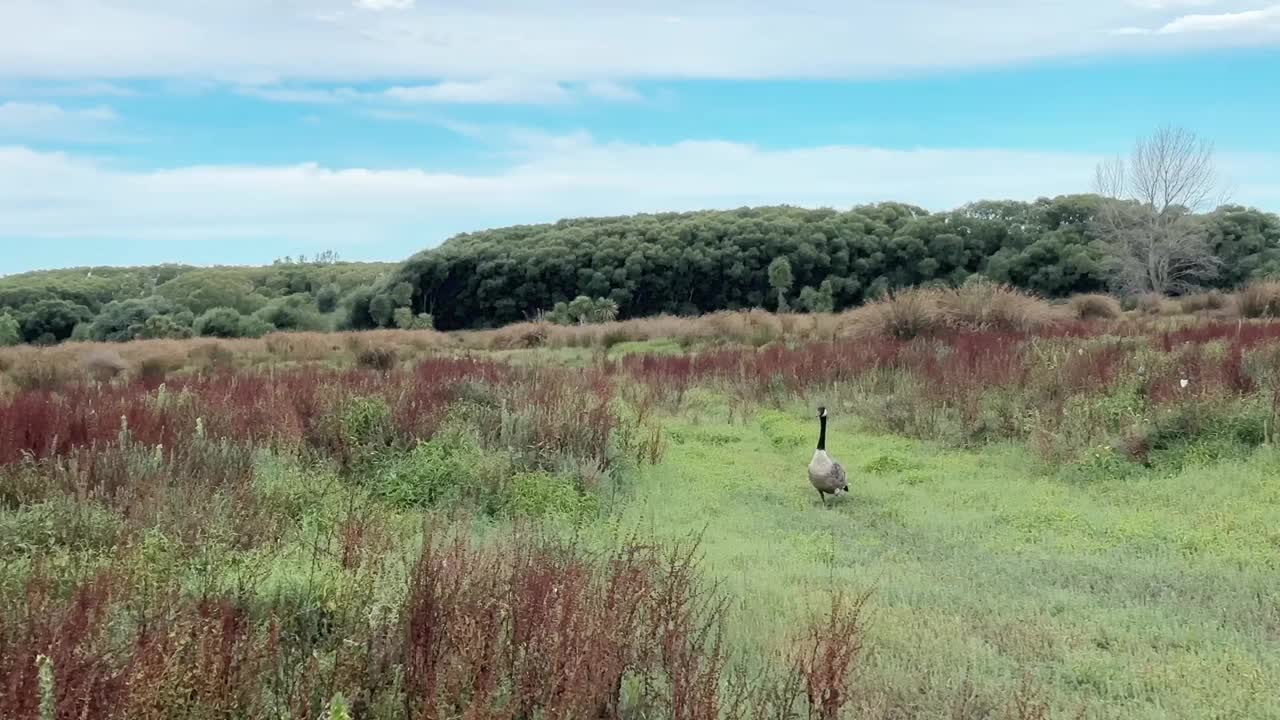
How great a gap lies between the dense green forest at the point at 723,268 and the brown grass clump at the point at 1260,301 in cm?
2751

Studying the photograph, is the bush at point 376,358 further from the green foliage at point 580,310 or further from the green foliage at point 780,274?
the green foliage at point 780,274

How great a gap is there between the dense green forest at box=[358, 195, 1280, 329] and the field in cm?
4247

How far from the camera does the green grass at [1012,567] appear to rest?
4.24 m

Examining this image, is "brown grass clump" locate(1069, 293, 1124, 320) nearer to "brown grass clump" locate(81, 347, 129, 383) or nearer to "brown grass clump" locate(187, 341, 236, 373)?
"brown grass clump" locate(187, 341, 236, 373)

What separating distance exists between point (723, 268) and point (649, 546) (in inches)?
2133

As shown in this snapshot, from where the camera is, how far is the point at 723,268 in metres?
58.5

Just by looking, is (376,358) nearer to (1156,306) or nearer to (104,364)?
(104,364)

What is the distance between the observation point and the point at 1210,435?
933 centimetres

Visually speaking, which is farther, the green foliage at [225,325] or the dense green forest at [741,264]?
the dense green forest at [741,264]

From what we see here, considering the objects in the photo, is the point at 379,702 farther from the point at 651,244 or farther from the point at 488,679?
the point at 651,244

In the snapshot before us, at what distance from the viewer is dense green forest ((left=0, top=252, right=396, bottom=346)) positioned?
136ft

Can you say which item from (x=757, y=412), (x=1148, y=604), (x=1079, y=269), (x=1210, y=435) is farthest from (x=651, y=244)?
(x=1148, y=604)

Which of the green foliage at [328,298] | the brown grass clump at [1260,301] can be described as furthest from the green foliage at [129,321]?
the brown grass clump at [1260,301]

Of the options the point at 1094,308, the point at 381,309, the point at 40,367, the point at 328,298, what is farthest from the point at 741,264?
the point at 40,367
